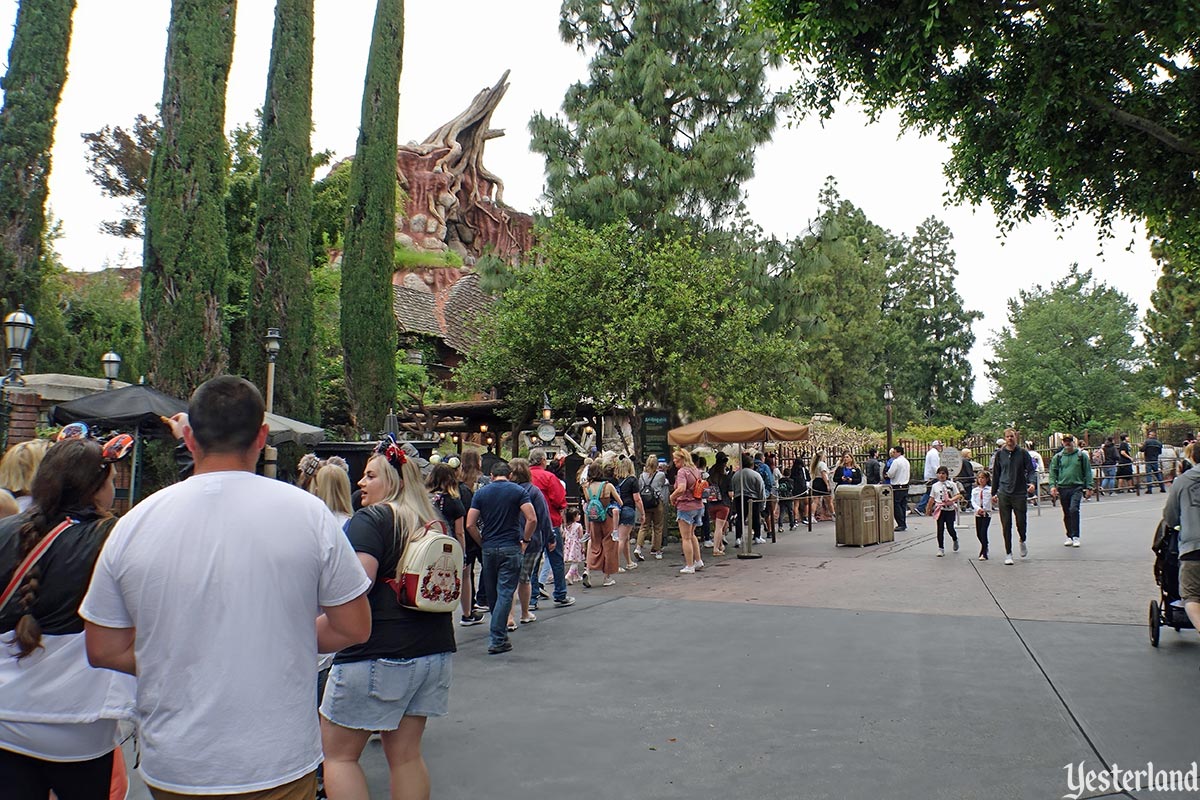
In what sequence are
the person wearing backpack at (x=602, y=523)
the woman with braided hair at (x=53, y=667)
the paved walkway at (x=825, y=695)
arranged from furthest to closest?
the person wearing backpack at (x=602, y=523) → the paved walkway at (x=825, y=695) → the woman with braided hair at (x=53, y=667)

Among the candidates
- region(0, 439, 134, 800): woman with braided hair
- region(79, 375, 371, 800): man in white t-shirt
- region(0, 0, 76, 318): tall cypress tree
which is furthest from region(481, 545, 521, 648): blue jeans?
region(0, 0, 76, 318): tall cypress tree

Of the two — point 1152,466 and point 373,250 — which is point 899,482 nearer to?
point 373,250

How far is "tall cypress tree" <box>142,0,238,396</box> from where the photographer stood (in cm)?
1573

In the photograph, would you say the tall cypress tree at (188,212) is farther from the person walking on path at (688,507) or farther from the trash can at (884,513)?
the trash can at (884,513)

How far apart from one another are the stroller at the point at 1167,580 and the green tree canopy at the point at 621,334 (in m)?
13.7

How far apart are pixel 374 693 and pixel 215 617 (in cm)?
159

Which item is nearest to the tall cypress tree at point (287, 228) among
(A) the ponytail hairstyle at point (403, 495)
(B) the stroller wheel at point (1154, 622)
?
(A) the ponytail hairstyle at point (403, 495)

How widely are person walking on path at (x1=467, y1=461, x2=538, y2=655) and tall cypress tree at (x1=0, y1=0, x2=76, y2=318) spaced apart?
13.1m

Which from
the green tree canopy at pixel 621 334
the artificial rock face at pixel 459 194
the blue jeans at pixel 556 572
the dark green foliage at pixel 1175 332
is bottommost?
the blue jeans at pixel 556 572

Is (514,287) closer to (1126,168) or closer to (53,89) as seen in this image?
(53,89)

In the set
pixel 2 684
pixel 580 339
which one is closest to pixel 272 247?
pixel 580 339

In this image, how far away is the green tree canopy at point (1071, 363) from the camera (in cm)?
4856

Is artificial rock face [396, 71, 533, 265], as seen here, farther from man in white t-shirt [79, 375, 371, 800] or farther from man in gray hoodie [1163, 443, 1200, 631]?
man in white t-shirt [79, 375, 371, 800]

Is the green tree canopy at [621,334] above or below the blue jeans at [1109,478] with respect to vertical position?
above
